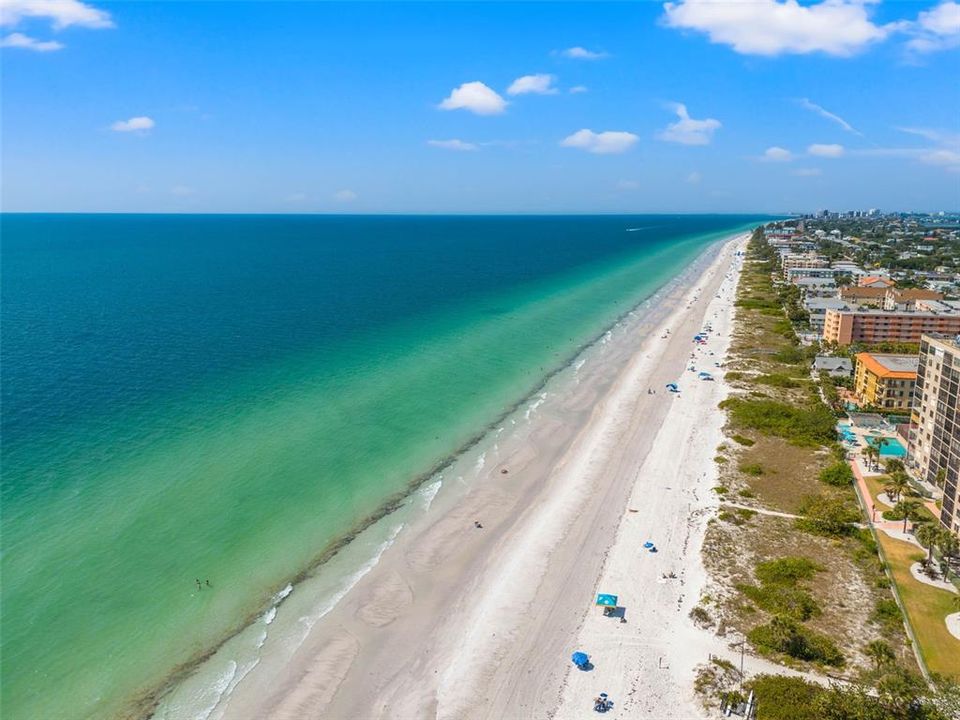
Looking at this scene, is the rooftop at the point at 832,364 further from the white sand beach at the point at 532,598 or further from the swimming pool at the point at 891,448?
the white sand beach at the point at 532,598

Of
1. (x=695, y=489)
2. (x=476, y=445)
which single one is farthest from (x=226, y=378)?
(x=695, y=489)

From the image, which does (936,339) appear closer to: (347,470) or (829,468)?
(829,468)

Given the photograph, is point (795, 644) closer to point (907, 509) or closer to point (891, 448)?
Result: point (907, 509)

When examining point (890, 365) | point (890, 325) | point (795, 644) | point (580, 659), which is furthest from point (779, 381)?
point (580, 659)

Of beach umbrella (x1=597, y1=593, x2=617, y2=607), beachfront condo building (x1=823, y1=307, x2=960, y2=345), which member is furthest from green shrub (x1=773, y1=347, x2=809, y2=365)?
beach umbrella (x1=597, y1=593, x2=617, y2=607)

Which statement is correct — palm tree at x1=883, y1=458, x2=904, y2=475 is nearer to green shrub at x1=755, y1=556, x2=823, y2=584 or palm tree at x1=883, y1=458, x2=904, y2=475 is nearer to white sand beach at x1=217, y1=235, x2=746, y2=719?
white sand beach at x1=217, y1=235, x2=746, y2=719

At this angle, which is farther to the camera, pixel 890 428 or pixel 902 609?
pixel 890 428
